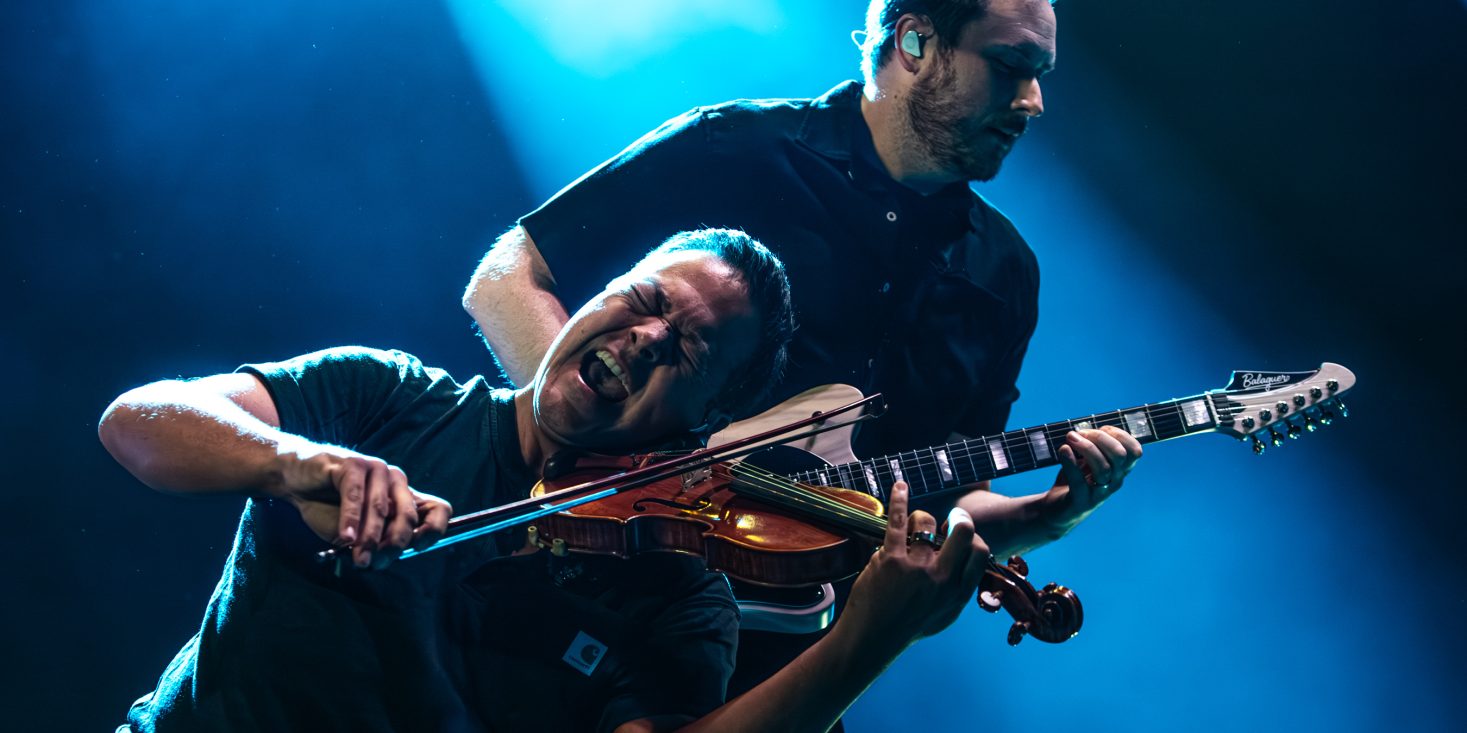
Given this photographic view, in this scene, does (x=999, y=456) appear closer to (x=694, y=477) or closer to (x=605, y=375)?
(x=694, y=477)

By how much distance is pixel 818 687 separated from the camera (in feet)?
5.75

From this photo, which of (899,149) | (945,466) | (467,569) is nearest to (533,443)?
(467,569)

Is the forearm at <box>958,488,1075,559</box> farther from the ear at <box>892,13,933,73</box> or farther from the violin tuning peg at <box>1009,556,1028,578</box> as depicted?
the ear at <box>892,13,933,73</box>

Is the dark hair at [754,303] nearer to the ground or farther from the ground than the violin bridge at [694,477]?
farther from the ground

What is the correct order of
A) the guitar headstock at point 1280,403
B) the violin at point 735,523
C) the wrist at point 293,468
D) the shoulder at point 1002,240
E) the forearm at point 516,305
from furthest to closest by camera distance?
the shoulder at point 1002,240
the guitar headstock at point 1280,403
the forearm at point 516,305
the violin at point 735,523
the wrist at point 293,468

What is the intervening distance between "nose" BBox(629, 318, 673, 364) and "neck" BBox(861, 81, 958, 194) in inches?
51.6

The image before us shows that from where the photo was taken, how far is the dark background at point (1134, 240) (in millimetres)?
3521

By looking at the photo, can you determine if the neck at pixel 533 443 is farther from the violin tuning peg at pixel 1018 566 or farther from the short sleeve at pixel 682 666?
the violin tuning peg at pixel 1018 566

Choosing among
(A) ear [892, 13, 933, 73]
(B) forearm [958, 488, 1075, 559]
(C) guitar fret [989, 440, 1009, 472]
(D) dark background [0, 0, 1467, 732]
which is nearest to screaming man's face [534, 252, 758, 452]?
(C) guitar fret [989, 440, 1009, 472]

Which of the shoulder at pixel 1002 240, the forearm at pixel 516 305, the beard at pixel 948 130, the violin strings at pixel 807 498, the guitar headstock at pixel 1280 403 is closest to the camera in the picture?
the violin strings at pixel 807 498

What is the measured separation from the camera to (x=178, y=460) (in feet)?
5.50

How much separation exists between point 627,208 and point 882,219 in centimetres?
81

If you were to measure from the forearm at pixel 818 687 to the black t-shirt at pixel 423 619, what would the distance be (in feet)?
0.58

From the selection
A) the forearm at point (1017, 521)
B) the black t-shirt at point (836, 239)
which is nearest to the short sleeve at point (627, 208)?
the black t-shirt at point (836, 239)
